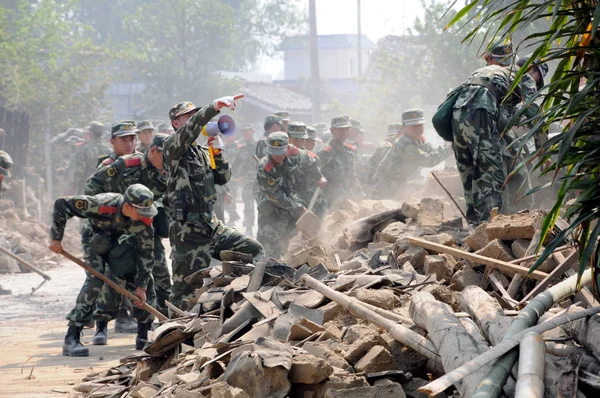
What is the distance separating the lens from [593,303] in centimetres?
505

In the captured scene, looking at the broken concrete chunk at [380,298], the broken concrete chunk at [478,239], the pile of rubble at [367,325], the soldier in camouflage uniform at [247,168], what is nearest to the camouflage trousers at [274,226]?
the pile of rubble at [367,325]

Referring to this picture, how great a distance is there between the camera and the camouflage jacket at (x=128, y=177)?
9984 millimetres

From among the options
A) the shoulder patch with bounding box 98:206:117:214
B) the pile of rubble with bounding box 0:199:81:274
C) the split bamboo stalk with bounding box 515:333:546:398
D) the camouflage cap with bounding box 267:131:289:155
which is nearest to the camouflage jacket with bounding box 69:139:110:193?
the pile of rubble with bounding box 0:199:81:274

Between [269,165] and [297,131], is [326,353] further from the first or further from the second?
[297,131]

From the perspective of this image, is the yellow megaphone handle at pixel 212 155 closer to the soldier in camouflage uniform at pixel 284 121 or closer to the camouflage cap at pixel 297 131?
the camouflage cap at pixel 297 131

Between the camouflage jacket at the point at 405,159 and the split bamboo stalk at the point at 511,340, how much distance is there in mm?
9563

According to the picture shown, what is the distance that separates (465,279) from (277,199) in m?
6.03

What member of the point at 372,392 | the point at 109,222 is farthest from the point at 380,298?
the point at 109,222

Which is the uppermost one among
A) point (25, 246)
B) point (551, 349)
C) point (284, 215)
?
point (551, 349)

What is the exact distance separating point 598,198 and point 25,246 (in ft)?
49.9

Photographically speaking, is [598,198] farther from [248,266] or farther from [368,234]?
[368,234]

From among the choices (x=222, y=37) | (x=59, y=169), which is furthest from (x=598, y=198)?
(x=222, y=37)

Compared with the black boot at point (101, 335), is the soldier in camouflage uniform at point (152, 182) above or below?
above

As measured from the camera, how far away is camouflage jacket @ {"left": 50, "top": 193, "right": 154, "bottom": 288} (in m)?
8.90
